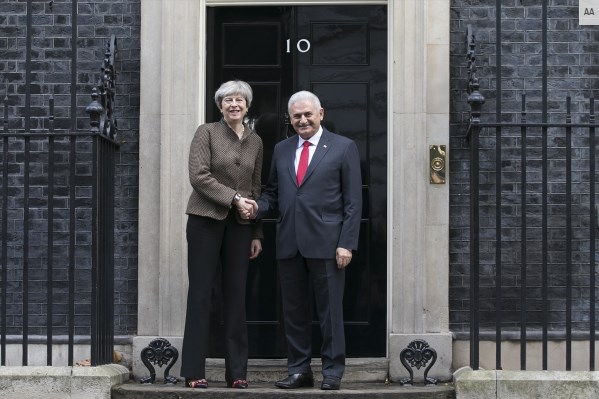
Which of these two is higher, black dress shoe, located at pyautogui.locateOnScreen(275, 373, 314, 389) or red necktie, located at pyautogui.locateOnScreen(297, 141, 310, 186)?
red necktie, located at pyautogui.locateOnScreen(297, 141, 310, 186)

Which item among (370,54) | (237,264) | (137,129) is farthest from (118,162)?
(370,54)

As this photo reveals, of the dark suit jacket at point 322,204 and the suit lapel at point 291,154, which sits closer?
the dark suit jacket at point 322,204

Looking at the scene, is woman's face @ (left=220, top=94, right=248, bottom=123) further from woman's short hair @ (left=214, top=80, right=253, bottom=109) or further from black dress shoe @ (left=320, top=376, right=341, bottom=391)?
black dress shoe @ (left=320, top=376, right=341, bottom=391)

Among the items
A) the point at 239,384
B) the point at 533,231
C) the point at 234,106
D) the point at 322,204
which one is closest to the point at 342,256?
the point at 322,204

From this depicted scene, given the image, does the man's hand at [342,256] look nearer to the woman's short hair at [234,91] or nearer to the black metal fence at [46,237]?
the woman's short hair at [234,91]

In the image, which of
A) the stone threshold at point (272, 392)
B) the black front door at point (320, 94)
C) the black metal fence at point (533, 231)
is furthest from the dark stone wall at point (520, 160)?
the stone threshold at point (272, 392)

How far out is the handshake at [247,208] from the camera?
24.6ft

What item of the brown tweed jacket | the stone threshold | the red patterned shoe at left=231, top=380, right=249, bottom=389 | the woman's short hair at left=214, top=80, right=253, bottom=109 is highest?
the woman's short hair at left=214, top=80, right=253, bottom=109

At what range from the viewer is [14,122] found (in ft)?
27.7

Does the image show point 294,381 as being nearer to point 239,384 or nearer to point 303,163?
point 239,384

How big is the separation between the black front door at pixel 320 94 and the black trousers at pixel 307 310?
0.87 metres

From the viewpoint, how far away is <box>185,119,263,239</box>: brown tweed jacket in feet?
24.5

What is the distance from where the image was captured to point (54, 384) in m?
7.38

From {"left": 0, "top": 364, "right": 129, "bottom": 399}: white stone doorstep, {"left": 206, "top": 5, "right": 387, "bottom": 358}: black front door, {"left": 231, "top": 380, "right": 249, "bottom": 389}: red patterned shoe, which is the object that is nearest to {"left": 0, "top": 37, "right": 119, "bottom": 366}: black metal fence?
{"left": 0, "top": 364, "right": 129, "bottom": 399}: white stone doorstep
